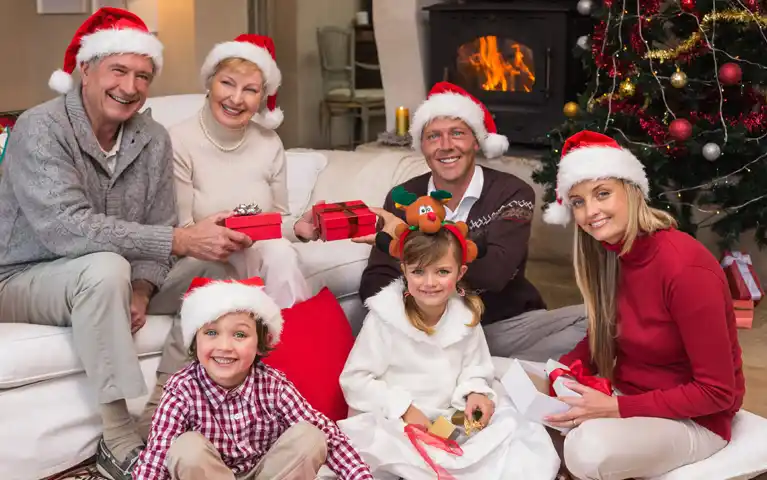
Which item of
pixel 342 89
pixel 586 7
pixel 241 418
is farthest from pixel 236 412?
pixel 342 89

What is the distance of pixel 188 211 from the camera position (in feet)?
9.06

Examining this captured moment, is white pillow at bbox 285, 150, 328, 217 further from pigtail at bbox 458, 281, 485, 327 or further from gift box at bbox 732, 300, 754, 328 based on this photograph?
gift box at bbox 732, 300, 754, 328

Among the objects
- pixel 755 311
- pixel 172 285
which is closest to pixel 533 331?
pixel 172 285

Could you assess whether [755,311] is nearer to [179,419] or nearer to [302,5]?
[179,419]

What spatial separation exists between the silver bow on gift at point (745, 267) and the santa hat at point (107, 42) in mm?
2430

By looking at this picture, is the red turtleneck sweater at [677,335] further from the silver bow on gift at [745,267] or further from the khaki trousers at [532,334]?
the silver bow on gift at [745,267]

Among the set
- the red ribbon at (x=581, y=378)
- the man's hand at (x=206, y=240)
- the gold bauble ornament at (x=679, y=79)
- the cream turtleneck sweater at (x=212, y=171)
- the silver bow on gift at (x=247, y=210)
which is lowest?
the red ribbon at (x=581, y=378)

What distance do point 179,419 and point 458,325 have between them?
72 cm

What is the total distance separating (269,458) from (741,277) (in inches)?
96.1

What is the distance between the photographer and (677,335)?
2104mm

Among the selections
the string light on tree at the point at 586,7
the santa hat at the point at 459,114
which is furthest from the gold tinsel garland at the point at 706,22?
the santa hat at the point at 459,114

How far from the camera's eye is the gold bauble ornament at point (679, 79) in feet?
11.8

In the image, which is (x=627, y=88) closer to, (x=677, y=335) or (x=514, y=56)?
Result: (x=514, y=56)

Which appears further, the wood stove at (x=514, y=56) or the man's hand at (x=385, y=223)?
the wood stove at (x=514, y=56)
